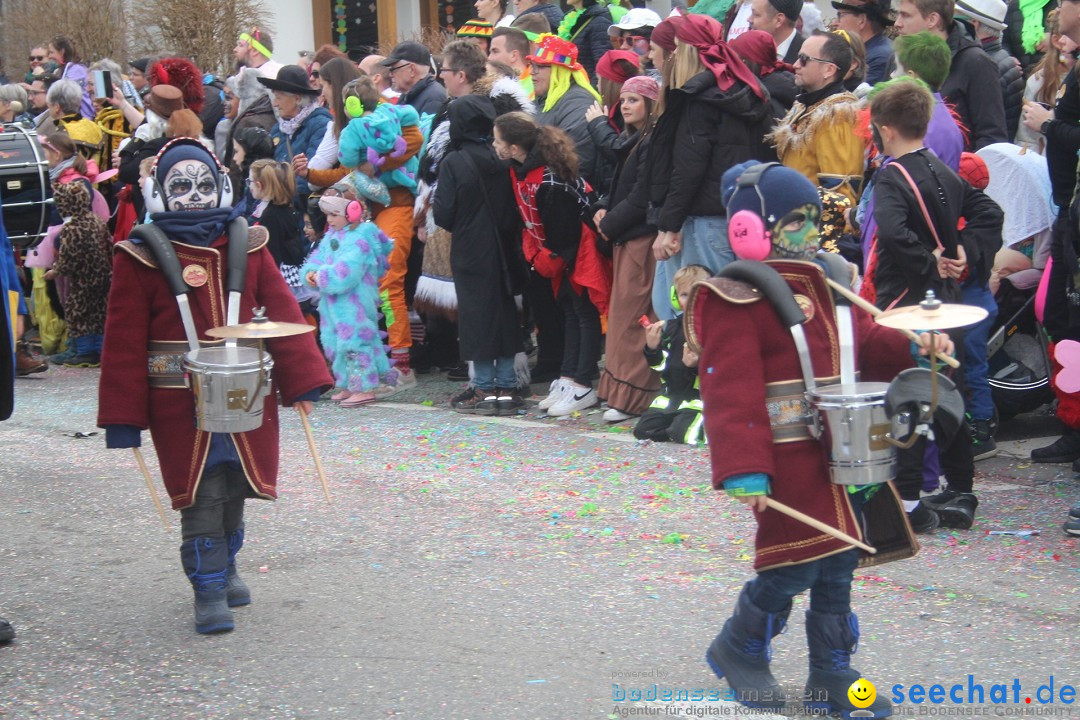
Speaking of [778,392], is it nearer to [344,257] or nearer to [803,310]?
[803,310]

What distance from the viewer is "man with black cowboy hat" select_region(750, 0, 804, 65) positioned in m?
8.16

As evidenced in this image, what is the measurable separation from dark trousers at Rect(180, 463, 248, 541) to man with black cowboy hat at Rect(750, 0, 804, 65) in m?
4.79

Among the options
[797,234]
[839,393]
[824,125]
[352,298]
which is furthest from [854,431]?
[352,298]

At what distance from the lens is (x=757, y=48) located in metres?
7.42

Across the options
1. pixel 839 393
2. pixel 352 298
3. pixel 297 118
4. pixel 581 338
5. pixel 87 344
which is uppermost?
pixel 297 118

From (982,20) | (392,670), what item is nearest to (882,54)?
(982,20)

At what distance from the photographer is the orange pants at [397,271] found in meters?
9.05

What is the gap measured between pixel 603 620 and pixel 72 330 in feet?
23.9

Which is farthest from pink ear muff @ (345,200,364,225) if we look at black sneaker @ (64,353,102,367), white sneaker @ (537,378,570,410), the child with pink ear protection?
black sneaker @ (64,353,102,367)

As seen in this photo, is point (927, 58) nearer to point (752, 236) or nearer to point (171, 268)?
point (752, 236)

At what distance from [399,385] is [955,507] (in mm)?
4487

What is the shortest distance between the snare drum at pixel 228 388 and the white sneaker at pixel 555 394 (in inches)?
147

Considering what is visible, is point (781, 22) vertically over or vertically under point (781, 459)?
over

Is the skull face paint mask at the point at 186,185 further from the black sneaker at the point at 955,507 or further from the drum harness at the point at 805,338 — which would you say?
the black sneaker at the point at 955,507
